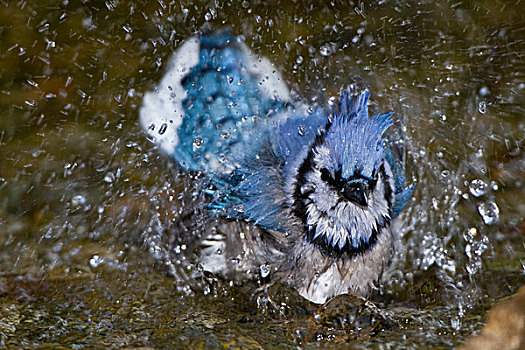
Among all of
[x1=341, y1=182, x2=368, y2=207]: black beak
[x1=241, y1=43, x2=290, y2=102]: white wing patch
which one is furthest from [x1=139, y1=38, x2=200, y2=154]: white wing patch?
[x1=341, y1=182, x2=368, y2=207]: black beak

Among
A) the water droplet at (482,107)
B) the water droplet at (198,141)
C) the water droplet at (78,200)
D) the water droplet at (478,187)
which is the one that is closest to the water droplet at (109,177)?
the water droplet at (78,200)

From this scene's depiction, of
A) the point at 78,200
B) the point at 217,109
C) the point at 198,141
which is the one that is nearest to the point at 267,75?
the point at 217,109

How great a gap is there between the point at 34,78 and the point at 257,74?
123 centimetres

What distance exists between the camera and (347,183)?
6.27 feet

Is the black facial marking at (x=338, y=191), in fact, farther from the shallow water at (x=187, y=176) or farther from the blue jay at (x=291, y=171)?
the shallow water at (x=187, y=176)

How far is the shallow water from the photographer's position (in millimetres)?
2062

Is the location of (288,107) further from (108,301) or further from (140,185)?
(108,301)

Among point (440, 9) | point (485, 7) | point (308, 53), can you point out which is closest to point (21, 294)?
point (308, 53)

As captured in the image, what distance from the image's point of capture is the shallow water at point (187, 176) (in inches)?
81.2

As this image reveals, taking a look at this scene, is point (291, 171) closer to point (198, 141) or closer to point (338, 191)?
point (338, 191)

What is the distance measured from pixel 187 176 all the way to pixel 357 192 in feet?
2.80

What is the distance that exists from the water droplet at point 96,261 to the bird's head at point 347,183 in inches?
34.7

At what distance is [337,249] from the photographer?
6.84 ft

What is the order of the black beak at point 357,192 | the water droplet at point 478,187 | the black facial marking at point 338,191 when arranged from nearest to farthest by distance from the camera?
the black beak at point 357,192, the black facial marking at point 338,191, the water droplet at point 478,187
